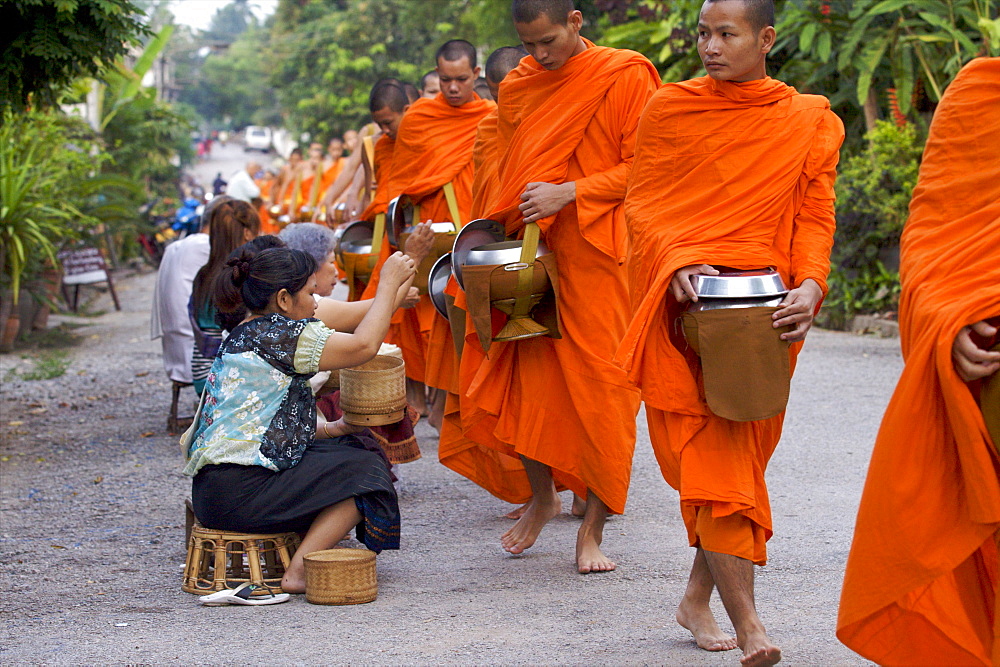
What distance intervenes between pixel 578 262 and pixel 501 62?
206cm

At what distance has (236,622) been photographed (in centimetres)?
425

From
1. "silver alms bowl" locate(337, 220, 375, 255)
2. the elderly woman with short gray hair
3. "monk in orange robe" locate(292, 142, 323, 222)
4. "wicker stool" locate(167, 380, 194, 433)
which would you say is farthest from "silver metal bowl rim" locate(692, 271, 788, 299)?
"monk in orange robe" locate(292, 142, 323, 222)

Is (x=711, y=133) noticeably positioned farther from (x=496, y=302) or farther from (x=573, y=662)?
(x=573, y=662)

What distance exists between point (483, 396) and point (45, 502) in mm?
2649

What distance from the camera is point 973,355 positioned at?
9.04ft

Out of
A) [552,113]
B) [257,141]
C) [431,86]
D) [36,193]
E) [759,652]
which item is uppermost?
[431,86]

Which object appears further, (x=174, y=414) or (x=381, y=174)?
(x=174, y=414)

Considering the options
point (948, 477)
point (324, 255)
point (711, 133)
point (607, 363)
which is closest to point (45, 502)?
point (324, 255)

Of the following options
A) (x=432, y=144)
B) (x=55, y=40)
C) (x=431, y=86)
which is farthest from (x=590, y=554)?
(x=431, y=86)

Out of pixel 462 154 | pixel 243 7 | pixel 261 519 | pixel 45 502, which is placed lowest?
pixel 45 502

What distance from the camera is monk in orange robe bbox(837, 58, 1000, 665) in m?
2.78

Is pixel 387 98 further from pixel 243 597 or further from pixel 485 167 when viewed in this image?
pixel 243 597

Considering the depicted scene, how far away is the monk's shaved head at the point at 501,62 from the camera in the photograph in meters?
6.51

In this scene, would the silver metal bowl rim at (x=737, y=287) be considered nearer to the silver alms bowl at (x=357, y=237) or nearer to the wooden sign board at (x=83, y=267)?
the silver alms bowl at (x=357, y=237)
